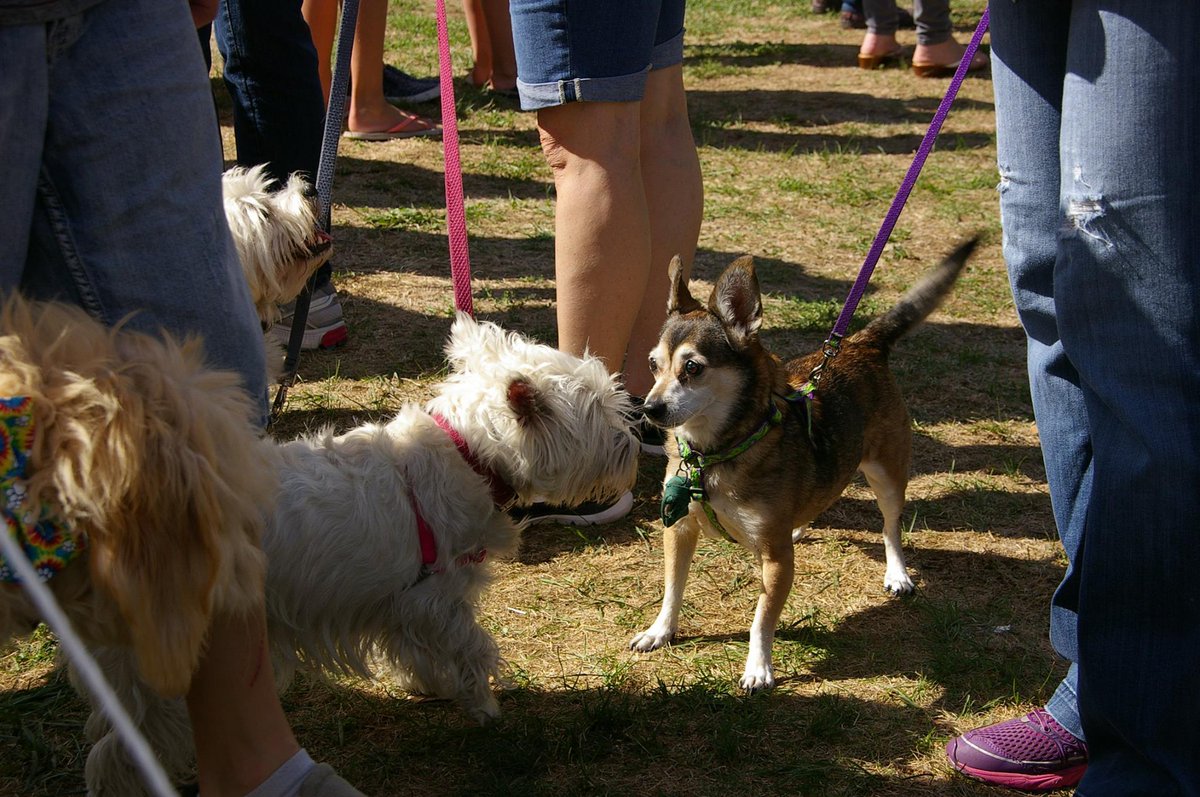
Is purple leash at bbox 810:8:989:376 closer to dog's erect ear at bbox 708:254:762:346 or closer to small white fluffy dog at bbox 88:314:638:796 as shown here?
dog's erect ear at bbox 708:254:762:346

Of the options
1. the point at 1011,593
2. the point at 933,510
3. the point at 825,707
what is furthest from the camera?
the point at 933,510

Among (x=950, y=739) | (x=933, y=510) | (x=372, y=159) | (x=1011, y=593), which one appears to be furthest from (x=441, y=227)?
(x=950, y=739)

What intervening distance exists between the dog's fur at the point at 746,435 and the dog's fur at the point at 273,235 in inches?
50.6

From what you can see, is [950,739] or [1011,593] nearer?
[950,739]

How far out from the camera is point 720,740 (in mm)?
2484

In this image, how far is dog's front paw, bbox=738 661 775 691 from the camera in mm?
2711

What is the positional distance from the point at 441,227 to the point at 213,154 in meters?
4.07

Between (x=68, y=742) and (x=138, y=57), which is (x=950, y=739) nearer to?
(x=68, y=742)

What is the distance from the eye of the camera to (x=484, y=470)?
2.61m

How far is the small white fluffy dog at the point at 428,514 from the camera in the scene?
2355 millimetres

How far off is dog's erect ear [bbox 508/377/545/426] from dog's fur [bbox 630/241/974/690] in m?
0.36

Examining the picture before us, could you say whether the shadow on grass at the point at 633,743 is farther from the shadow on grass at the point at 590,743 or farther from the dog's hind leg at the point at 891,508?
the dog's hind leg at the point at 891,508

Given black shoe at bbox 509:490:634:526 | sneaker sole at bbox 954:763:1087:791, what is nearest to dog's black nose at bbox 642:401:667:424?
black shoe at bbox 509:490:634:526

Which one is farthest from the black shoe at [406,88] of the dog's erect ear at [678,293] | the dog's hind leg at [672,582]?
the dog's hind leg at [672,582]
